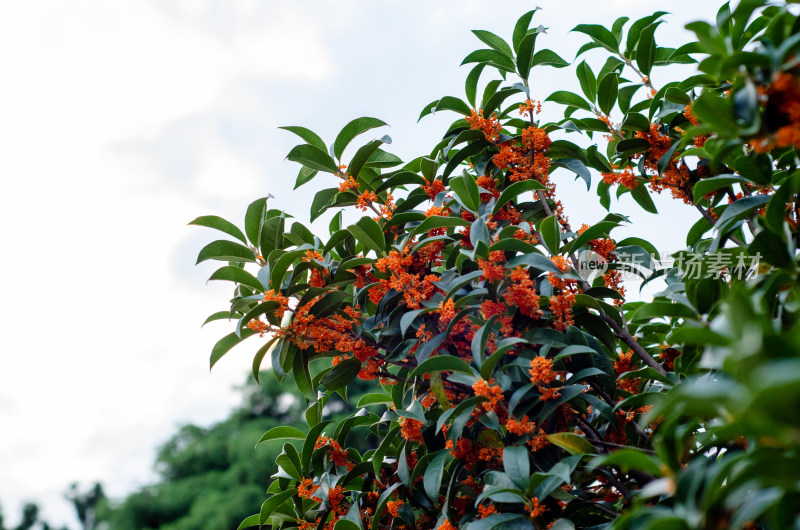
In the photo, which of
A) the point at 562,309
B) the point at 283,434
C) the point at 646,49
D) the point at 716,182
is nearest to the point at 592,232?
the point at 562,309

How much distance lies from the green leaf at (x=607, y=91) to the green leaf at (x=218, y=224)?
4.44ft

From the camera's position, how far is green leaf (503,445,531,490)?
4.76ft

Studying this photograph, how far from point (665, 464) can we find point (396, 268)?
96 cm

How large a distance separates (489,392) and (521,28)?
1.35 m

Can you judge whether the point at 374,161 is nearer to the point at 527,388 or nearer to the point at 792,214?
the point at 527,388

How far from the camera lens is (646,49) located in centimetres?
222

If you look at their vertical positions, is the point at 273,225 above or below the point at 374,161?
below

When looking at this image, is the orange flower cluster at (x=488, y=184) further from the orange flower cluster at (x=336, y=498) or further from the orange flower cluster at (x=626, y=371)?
the orange flower cluster at (x=336, y=498)

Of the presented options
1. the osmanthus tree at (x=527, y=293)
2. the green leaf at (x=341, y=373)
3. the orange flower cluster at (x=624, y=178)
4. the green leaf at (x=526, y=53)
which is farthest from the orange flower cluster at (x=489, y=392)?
the green leaf at (x=526, y=53)

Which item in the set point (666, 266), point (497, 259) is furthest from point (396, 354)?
point (666, 266)

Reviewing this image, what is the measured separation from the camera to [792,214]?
1750 mm

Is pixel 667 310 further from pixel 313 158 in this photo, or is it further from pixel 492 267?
pixel 313 158

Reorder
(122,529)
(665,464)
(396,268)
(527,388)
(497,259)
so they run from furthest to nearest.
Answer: (122,529) < (396,268) < (497,259) < (527,388) < (665,464)

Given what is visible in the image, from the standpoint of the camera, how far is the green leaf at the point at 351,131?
2129 millimetres
